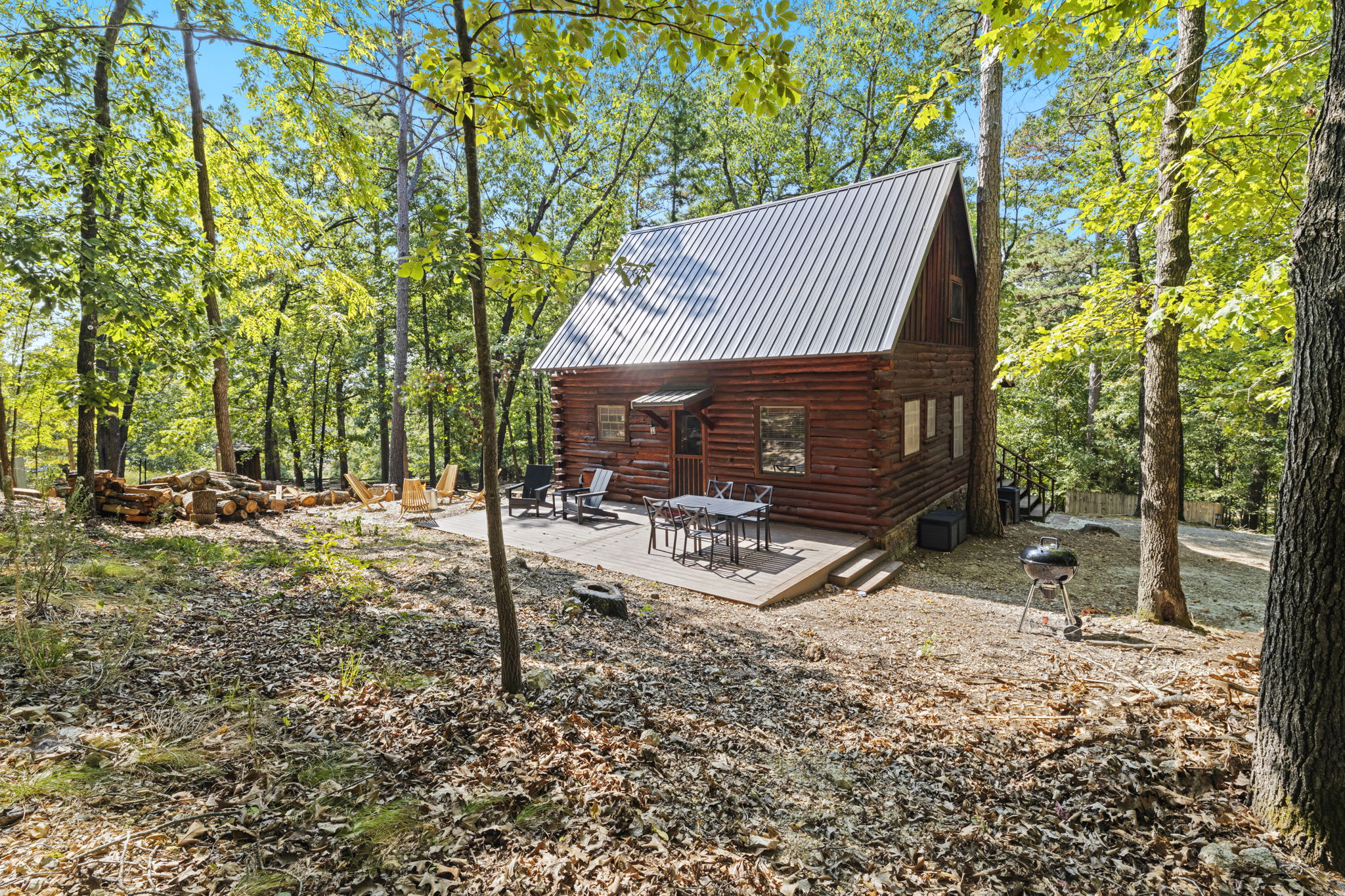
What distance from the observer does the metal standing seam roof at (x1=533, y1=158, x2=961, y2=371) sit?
980 centimetres

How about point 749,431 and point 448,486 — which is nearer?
point 749,431

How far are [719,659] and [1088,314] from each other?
5.84 metres

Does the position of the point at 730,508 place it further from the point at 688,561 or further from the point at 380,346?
the point at 380,346

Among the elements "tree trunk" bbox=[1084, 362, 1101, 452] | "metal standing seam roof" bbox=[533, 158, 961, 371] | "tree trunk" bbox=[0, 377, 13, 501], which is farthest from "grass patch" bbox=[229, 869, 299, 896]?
"tree trunk" bbox=[1084, 362, 1101, 452]

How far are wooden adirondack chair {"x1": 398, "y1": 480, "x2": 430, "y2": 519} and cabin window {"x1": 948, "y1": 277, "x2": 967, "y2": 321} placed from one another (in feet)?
38.8

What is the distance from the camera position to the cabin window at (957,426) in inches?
520

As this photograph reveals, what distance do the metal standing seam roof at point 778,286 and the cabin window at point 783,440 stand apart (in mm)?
1348

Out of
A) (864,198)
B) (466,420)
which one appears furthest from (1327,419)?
(466,420)

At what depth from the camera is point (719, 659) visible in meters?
5.04

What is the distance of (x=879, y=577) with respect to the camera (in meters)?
8.48

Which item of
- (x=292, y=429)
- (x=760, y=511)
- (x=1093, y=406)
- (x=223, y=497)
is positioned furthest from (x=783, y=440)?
(x=292, y=429)

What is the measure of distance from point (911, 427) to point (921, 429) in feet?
2.14

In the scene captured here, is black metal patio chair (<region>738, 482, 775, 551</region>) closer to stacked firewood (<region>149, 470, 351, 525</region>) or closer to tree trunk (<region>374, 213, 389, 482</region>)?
stacked firewood (<region>149, 470, 351, 525</region>)

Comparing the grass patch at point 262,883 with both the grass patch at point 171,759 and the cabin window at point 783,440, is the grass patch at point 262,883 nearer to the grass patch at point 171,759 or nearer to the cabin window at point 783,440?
the grass patch at point 171,759
